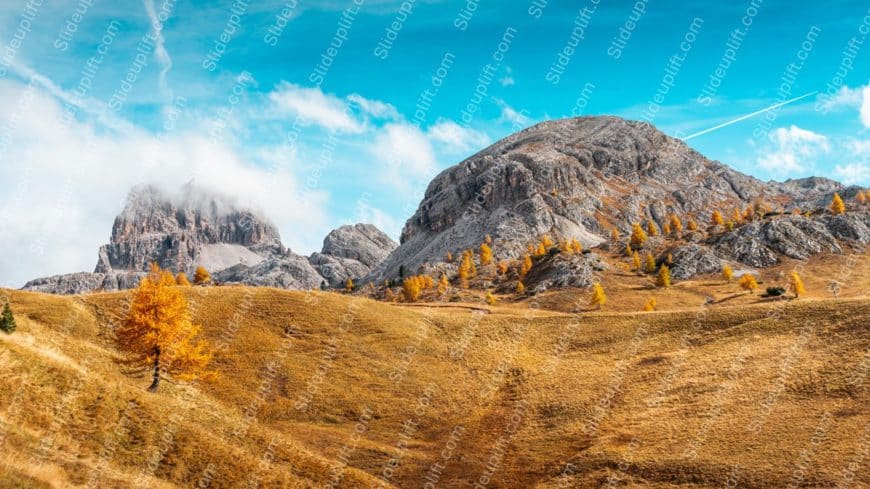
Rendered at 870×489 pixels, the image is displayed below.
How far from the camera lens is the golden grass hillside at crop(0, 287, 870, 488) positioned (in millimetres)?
25750

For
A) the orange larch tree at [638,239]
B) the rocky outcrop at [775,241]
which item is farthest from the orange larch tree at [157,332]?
the orange larch tree at [638,239]

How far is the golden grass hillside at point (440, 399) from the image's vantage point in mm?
25750

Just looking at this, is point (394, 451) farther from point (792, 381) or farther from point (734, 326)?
point (734, 326)

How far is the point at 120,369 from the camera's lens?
4556cm

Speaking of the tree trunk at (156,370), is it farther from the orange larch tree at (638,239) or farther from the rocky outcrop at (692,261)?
the orange larch tree at (638,239)

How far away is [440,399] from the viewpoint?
56906mm

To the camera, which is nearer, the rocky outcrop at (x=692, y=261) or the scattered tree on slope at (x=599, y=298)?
the scattered tree on slope at (x=599, y=298)

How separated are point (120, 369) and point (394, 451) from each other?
2423cm

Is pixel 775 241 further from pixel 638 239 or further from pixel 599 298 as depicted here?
pixel 599 298

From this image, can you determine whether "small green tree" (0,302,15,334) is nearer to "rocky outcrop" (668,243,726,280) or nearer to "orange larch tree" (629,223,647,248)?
"rocky outcrop" (668,243,726,280)

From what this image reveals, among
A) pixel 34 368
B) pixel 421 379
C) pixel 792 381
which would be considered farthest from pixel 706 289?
pixel 34 368

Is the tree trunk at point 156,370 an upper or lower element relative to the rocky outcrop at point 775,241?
lower

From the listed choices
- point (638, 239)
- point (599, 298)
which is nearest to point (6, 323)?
point (599, 298)

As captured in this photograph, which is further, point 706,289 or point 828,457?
point 706,289
